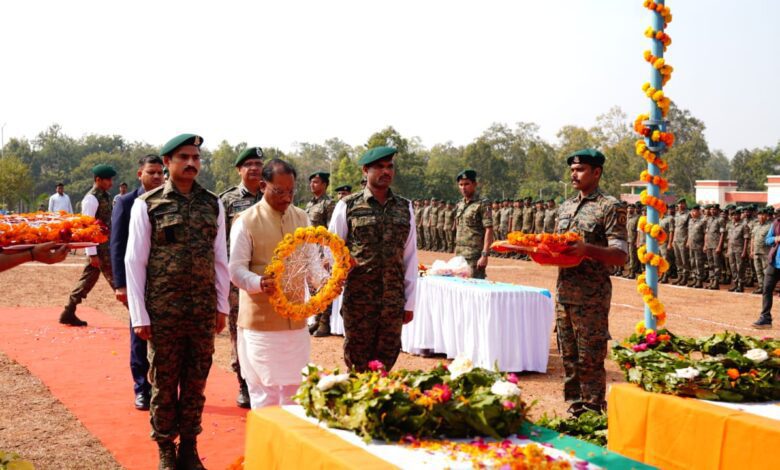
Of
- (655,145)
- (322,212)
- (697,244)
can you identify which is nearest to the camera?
(655,145)

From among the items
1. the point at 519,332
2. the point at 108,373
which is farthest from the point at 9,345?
the point at 519,332

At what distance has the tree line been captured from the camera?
175 ft

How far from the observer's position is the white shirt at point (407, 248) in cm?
568

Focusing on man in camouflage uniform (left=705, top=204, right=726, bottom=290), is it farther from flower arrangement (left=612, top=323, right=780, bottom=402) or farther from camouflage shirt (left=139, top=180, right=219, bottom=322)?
camouflage shirt (left=139, top=180, right=219, bottom=322)

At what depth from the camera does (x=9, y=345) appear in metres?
9.80

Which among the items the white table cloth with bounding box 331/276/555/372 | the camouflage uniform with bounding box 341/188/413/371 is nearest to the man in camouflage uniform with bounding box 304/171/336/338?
the white table cloth with bounding box 331/276/555/372

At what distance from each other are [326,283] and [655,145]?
340 centimetres

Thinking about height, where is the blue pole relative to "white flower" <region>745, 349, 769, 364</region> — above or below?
above

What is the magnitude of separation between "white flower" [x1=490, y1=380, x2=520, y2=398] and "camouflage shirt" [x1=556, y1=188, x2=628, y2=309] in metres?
2.93

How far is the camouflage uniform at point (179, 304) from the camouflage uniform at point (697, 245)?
17339 millimetres

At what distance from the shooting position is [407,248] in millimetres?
5781

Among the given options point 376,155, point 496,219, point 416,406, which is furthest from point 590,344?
point 496,219

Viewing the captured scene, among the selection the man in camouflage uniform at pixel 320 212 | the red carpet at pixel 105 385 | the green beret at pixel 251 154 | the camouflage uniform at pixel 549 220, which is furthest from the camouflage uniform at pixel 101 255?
the camouflage uniform at pixel 549 220

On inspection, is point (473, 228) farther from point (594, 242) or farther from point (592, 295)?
point (592, 295)
